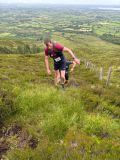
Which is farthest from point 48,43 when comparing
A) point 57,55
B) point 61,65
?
point 61,65

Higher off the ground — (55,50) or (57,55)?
(55,50)

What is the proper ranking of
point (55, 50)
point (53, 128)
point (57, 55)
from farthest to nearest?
point (57, 55), point (55, 50), point (53, 128)

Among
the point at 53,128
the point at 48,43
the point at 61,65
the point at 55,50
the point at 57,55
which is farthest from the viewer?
the point at 61,65

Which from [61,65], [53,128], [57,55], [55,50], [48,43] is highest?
[48,43]

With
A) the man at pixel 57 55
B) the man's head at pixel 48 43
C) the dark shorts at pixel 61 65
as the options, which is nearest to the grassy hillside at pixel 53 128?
the man's head at pixel 48 43

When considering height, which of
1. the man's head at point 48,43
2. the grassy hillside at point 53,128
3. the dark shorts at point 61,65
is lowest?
the dark shorts at point 61,65

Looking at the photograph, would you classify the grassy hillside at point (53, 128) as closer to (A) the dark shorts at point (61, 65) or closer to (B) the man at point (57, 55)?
(B) the man at point (57, 55)

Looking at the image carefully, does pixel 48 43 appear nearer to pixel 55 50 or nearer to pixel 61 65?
pixel 55 50

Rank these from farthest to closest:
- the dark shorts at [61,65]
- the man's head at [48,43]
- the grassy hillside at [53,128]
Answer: the dark shorts at [61,65]
the man's head at [48,43]
the grassy hillside at [53,128]

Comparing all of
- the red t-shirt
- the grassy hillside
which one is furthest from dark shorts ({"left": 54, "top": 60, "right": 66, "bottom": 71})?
the grassy hillside

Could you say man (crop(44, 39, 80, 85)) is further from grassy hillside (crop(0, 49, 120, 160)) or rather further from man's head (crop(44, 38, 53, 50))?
grassy hillside (crop(0, 49, 120, 160))

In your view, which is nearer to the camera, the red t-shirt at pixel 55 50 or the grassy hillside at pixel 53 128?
the grassy hillside at pixel 53 128

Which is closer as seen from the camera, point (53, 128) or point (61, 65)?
point (53, 128)

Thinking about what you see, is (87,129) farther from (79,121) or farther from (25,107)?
(25,107)
